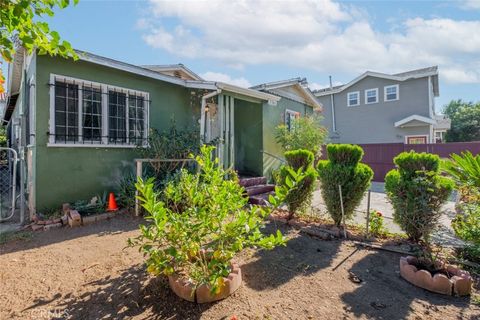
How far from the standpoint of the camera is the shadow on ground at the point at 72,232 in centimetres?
406

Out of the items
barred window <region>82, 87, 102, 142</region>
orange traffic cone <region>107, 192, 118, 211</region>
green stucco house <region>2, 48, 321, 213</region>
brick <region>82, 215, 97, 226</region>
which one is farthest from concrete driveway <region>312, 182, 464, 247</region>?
barred window <region>82, 87, 102, 142</region>

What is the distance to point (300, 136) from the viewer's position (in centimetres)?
928

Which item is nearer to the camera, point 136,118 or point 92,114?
point 92,114

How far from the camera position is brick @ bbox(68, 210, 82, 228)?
16.1ft

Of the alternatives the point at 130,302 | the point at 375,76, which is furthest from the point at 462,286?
the point at 375,76

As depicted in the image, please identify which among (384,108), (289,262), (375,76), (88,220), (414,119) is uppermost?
(375,76)

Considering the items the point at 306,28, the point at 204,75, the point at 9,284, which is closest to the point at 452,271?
the point at 9,284

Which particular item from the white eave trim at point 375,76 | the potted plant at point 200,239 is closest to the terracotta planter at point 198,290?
the potted plant at point 200,239

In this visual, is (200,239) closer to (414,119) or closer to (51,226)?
(51,226)

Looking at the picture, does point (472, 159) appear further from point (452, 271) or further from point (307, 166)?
point (307, 166)

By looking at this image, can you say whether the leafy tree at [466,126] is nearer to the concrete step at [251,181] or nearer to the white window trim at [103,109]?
the concrete step at [251,181]

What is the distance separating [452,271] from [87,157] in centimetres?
674

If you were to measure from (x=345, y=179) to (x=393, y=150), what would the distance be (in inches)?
392

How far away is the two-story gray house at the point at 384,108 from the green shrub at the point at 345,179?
13.8m
